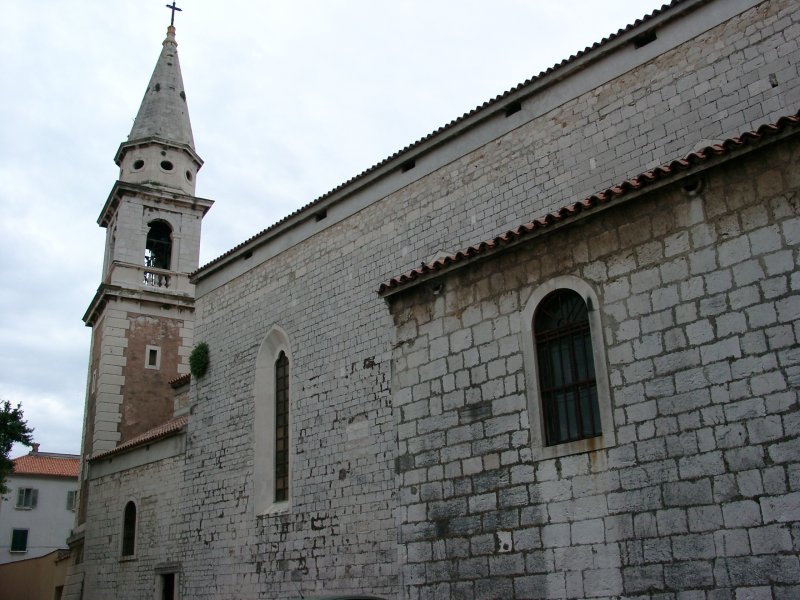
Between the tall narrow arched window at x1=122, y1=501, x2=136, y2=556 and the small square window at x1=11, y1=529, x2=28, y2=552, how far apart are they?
83.1 ft

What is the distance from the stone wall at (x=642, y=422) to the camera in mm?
5949

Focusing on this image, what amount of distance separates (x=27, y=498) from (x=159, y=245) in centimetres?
2276

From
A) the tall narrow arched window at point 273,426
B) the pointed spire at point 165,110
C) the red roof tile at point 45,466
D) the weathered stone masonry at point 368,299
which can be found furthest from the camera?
the red roof tile at point 45,466

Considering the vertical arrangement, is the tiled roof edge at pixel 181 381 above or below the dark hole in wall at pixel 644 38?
below

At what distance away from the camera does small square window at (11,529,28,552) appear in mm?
40344

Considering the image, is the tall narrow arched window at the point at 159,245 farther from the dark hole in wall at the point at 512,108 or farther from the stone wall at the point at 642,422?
the stone wall at the point at 642,422

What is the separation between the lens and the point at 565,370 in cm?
751

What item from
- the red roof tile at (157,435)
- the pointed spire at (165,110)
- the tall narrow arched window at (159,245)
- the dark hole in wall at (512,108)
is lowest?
the red roof tile at (157,435)

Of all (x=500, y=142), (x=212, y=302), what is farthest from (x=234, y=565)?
(x=500, y=142)

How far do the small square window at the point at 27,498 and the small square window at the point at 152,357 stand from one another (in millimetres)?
22619

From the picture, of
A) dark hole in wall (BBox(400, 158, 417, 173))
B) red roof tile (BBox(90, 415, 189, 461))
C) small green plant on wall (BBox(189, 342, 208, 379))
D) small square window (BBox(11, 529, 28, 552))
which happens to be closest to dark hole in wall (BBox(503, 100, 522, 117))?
dark hole in wall (BBox(400, 158, 417, 173))

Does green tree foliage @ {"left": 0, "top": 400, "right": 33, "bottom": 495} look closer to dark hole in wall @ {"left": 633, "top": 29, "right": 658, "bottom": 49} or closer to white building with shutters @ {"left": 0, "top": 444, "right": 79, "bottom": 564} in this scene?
white building with shutters @ {"left": 0, "top": 444, "right": 79, "bottom": 564}

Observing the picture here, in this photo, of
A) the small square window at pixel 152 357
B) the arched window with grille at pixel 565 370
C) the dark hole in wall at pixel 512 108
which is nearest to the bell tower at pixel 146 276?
the small square window at pixel 152 357

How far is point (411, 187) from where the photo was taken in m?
14.9
